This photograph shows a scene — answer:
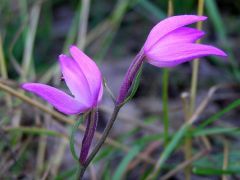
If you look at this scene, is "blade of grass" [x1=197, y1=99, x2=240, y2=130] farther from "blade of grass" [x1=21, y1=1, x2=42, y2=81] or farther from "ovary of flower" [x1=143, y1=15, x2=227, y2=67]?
"blade of grass" [x1=21, y1=1, x2=42, y2=81]

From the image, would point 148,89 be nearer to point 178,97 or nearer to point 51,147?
point 178,97

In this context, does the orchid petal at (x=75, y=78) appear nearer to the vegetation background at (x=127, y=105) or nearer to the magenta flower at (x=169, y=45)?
the magenta flower at (x=169, y=45)

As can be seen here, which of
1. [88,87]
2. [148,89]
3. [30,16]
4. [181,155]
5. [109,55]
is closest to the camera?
[88,87]

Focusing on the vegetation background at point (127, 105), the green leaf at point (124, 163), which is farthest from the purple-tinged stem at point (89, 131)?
the green leaf at point (124, 163)

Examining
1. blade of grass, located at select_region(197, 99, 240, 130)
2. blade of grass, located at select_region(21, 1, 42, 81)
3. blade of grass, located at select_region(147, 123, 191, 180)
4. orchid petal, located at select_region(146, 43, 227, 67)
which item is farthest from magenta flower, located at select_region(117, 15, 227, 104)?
blade of grass, located at select_region(21, 1, 42, 81)

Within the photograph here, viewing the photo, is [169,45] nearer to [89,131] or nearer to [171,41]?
[171,41]

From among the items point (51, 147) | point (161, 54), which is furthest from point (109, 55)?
point (161, 54)

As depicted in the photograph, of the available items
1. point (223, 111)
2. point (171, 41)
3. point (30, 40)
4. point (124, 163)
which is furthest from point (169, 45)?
point (30, 40)

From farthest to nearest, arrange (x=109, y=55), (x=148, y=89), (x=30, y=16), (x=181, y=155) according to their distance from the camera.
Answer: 1. (x=109, y=55)
2. (x=148, y=89)
3. (x=30, y=16)
4. (x=181, y=155)

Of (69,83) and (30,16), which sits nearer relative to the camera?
(69,83)
